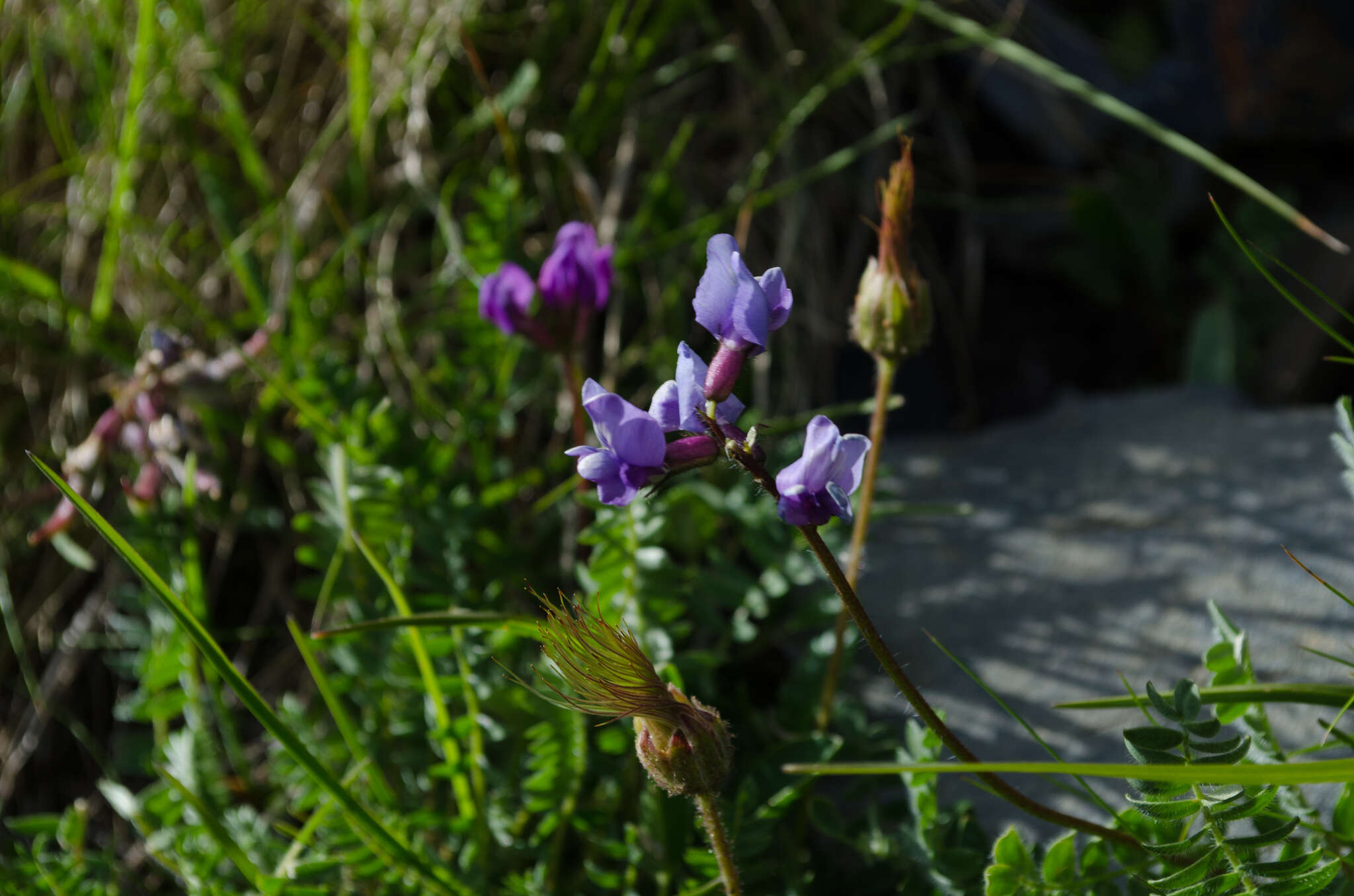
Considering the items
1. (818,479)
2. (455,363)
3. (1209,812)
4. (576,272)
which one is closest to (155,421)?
(455,363)

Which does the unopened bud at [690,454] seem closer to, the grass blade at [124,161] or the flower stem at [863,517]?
the flower stem at [863,517]

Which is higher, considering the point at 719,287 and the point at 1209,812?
the point at 719,287

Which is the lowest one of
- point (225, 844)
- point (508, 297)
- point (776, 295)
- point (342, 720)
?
point (225, 844)

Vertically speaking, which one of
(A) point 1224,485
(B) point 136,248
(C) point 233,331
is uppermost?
(B) point 136,248

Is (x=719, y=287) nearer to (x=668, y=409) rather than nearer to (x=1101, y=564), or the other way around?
(x=668, y=409)

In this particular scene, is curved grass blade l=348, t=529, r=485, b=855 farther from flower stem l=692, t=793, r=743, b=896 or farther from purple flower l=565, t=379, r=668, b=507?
purple flower l=565, t=379, r=668, b=507

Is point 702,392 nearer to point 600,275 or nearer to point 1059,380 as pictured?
point 600,275

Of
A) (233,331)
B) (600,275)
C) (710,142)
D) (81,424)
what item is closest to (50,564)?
(81,424)
